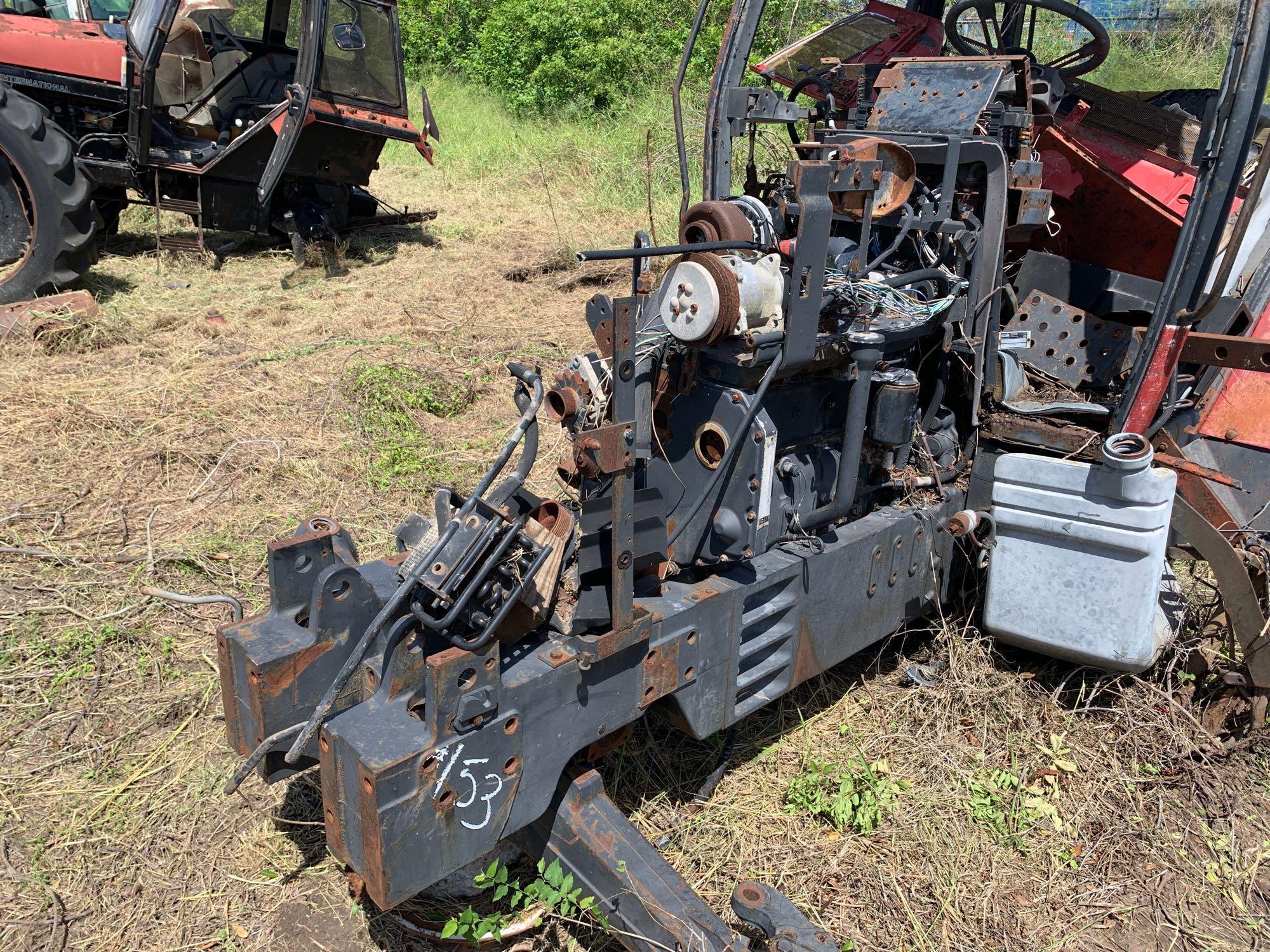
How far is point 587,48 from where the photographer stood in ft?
47.0

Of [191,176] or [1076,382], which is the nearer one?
[1076,382]

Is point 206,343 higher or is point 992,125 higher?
point 992,125

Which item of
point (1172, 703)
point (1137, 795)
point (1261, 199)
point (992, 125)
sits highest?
point (992, 125)

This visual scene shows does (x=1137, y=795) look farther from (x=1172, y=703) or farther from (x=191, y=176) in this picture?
(x=191, y=176)

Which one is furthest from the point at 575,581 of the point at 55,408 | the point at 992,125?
the point at 55,408

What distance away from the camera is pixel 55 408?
15.5ft

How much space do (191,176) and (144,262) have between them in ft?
2.69

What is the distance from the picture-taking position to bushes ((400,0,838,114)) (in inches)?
534

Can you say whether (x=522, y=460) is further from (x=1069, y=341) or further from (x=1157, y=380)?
(x=1069, y=341)

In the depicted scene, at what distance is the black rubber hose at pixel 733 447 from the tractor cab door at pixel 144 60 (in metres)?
6.81

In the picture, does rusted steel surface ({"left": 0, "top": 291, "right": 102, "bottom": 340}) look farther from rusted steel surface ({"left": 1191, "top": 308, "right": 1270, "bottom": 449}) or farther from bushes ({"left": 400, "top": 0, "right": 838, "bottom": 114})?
bushes ({"left": 400, "top": 0, "right": 838, "bottom": 114})

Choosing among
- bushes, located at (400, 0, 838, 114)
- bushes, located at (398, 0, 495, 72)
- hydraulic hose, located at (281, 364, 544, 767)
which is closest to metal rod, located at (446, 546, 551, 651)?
hydraulic hose, located at (281, 364, 544, 767)

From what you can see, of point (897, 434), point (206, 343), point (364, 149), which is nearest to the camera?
point (897, 434)

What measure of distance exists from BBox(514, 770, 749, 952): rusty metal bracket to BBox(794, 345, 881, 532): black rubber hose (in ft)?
3.20
